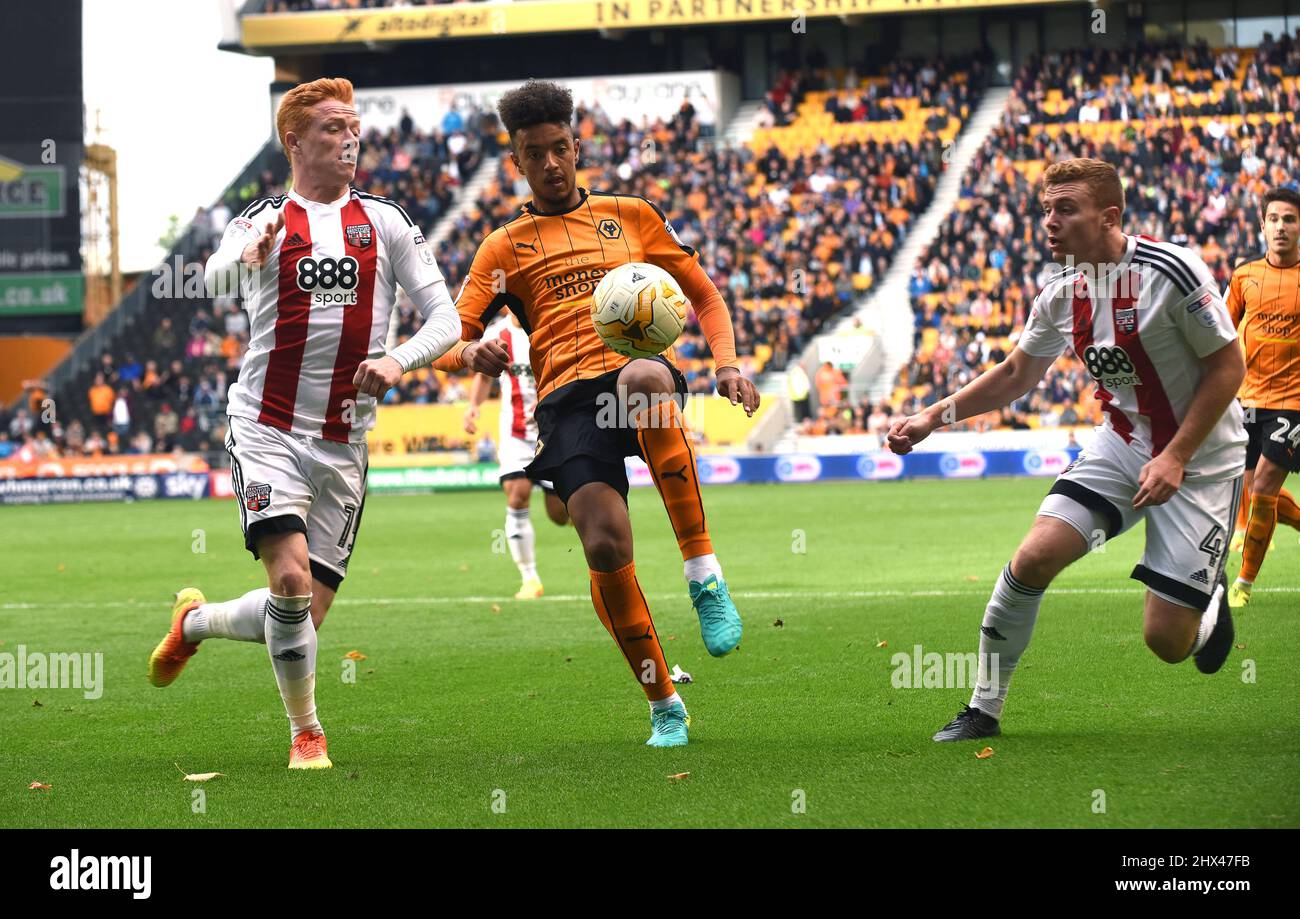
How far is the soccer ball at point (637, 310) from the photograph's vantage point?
20.9 ft

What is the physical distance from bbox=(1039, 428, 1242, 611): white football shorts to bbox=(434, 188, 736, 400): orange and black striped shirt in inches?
58.1

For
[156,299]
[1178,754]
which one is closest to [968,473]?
[156,299]

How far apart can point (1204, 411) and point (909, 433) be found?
109cm

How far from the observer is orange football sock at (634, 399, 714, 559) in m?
6.51

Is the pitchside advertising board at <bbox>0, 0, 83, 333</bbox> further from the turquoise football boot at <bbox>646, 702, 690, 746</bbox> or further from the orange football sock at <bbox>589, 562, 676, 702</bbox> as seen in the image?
the turquoise football boot at <bbox>646, 702, 690, 746</bbox>

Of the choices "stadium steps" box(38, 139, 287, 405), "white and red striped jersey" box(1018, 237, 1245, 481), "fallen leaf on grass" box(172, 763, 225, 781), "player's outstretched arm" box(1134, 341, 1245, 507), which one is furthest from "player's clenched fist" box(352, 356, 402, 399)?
"stadium steps" box(38, 139, 287, 405)

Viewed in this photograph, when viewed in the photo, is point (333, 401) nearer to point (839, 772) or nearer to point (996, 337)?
point (839, 772)

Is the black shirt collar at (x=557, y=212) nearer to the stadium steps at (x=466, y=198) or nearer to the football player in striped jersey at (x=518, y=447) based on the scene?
the football player in striped jersey at (x=518, y=447)

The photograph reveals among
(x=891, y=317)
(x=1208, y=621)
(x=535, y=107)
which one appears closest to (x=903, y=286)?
(x=891, y=317)

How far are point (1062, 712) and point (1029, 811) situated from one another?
6.67ft

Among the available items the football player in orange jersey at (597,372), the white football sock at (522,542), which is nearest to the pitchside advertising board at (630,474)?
the white football sock at (522,542)

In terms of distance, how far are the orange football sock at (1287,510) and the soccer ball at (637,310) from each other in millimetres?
5619

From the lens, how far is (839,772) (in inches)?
227

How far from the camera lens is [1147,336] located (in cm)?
630
